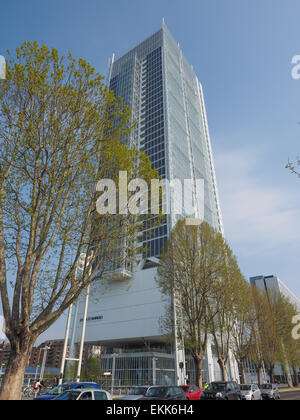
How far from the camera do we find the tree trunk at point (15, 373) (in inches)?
292

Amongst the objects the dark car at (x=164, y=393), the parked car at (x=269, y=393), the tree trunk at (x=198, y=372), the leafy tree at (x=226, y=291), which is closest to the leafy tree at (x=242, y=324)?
the leafy tree at (x=226, y=291)

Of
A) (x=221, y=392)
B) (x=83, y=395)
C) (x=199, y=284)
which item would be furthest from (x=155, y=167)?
(x=83, y=395)

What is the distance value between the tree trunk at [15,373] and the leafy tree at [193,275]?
1634 cm

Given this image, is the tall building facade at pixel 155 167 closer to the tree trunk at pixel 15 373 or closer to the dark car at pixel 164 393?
the dark car at pixel 164 393

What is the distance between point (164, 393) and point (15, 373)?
7083 millimetres

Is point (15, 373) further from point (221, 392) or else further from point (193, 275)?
point (193, 275)

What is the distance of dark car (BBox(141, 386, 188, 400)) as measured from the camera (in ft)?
38.5

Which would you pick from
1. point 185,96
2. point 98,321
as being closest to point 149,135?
point 185,96

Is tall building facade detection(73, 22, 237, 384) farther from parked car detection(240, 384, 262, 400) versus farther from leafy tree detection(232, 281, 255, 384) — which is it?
parked car detection(240, 384, 262, 400)

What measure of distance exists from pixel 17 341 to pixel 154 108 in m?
65.0

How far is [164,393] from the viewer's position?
39.4 ft

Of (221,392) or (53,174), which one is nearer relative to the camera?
(53,174)

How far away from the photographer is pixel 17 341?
27.0 ft
